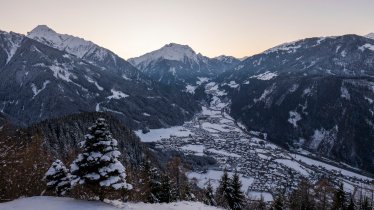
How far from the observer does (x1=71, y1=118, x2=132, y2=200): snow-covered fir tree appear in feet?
107

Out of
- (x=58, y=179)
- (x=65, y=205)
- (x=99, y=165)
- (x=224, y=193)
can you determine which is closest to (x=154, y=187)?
(x=224, y=193)

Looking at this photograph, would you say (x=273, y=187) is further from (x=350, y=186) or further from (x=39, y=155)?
(x=39, y=155)

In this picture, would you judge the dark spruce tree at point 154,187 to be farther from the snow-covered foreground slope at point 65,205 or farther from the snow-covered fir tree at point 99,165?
the snow-covered fir tree at point 99,165

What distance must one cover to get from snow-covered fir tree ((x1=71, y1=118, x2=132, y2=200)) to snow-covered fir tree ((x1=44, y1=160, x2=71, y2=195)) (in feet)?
39.6

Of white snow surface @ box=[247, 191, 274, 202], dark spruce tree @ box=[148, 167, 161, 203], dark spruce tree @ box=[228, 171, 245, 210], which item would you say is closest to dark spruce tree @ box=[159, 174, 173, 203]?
dark spruce tree @ box=[148, 167, 161, 203]

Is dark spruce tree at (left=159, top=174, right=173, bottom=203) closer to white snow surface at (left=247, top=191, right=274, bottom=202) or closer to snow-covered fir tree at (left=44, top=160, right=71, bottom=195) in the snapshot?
snow-covered fir tree at (left=44, top=160, right=71, bottom=195)

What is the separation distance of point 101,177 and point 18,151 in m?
22.6

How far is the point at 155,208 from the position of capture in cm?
3331

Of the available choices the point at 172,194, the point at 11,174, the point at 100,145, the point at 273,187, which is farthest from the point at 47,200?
the point at 273,187

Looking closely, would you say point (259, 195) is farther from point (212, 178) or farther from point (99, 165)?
point (99, 165)

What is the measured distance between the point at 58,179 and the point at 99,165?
14.4 meters

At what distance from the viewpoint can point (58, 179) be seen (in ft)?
148

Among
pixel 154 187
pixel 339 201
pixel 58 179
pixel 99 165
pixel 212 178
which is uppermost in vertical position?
pixel 99 165

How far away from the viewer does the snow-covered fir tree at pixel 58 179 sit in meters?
44.6
